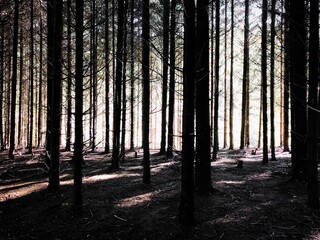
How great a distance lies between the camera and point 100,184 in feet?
32.0

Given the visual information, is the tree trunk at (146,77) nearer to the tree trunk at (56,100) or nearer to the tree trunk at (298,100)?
the tree trunk at (56,100)

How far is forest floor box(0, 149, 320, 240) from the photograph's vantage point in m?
5.80

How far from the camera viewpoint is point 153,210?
7.05 m

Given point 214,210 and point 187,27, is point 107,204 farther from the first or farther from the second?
point 187,27

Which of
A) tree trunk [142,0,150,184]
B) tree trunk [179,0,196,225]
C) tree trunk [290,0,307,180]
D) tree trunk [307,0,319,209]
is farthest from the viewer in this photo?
tree trunk [142,0,150,184]

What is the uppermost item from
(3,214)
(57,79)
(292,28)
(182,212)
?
(292,28)

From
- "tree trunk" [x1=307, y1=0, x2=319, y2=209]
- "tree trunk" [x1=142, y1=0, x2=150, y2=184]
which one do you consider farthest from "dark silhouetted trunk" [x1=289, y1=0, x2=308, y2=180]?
"tree trunk" [x1=142, y1=0, x2=150, y2=184]

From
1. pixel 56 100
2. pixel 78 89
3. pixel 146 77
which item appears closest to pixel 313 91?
pixel 146 77

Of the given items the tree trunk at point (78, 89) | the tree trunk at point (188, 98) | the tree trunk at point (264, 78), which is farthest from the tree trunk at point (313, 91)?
the tree trunk at point (264, 78)

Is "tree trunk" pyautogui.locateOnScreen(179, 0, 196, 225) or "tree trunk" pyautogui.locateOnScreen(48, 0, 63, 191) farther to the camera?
"tree trunk" pyautogui.locateOnScreen(48, 0, 63, 191)

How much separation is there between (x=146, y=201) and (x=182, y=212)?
2173 millimetres

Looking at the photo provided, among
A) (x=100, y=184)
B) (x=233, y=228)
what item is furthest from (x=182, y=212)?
(x=100, y=184)

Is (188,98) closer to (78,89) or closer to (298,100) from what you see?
(78,89)

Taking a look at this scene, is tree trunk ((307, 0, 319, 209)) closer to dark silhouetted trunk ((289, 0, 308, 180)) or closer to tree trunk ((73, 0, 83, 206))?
dark silhouetted trunk ((289, 0, 308, 180))
